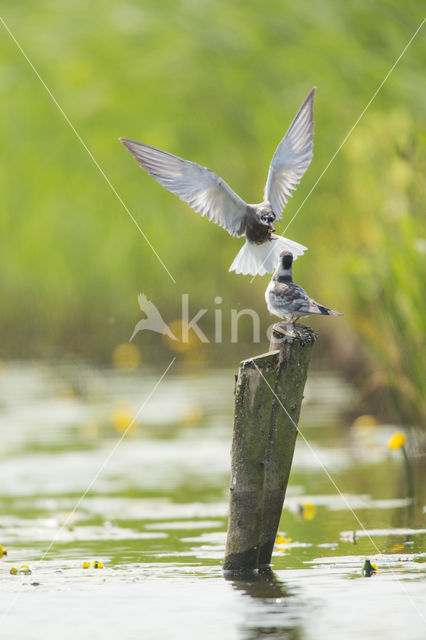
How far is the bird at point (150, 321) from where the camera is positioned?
2258 centimetres

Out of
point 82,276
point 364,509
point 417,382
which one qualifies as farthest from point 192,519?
point 82,276

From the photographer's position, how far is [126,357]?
22703mm

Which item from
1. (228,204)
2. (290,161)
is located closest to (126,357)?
(290,161)

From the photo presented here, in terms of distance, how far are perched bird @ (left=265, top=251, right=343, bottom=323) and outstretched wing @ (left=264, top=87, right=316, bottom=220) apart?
660 millimetres

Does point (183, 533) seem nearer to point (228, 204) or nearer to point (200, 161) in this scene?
point (228, 204)

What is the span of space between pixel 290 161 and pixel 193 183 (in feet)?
2.12

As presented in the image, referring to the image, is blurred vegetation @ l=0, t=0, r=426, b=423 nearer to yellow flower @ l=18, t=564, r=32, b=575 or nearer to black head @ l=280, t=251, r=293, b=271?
black head @ l=280, t=251, r=293, b=271

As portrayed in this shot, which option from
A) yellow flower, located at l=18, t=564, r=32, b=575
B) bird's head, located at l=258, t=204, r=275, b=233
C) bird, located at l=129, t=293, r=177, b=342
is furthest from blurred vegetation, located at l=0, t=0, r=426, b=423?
yellow flower, located at l=18, t=564, r=32, b=575

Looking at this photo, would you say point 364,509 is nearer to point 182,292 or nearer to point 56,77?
point 182,292

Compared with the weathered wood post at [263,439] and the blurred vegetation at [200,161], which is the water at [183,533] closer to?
the weathered wood post at [263,439]

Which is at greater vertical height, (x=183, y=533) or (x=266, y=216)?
(x=266, y=216)

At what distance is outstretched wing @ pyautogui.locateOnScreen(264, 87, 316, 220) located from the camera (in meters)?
7.00

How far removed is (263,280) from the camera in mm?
19609

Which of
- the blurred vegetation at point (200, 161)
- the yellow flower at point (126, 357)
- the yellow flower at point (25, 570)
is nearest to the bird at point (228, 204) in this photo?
the yellow flower at point (25, 570)
